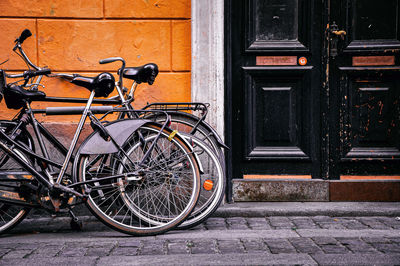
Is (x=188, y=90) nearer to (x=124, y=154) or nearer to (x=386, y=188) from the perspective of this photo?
(x=124, y=154)

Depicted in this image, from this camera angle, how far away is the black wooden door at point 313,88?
4.46 metres

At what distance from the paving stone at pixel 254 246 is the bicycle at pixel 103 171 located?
1.62ft

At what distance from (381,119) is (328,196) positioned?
3.08ft

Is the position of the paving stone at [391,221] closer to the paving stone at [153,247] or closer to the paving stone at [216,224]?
the paving stone at [216,224]

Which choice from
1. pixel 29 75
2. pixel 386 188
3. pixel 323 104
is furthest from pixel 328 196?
pixel 29 75

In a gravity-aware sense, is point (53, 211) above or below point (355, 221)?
above

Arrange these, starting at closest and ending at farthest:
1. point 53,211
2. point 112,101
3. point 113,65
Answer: point 53,211
point 112,101
point 113,65

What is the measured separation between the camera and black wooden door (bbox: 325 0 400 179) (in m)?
4.46

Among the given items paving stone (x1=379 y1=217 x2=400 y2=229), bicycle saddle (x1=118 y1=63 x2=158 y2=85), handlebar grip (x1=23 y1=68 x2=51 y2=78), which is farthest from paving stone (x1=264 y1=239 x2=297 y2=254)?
handlebar grip (x1=23 y1=68 x2=51 y2=78)

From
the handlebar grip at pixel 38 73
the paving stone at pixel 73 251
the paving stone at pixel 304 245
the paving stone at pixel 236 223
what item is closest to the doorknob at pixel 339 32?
the paving stone at pixel 236 223

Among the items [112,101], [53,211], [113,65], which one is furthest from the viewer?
[113,65]

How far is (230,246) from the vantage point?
3.11 m

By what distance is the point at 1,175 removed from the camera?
341cm

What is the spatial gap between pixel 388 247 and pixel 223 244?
1118 millimetres
